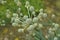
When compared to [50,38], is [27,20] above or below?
above

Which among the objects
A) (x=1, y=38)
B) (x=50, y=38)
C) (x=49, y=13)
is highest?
(x=50, y=38)

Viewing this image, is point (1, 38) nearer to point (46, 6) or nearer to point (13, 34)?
point (13, 34)

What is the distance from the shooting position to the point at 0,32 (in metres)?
2.21

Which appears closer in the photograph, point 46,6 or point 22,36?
point 22,36

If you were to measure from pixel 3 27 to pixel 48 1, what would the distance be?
0.63 m

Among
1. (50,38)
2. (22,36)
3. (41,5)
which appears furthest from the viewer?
(41,5)

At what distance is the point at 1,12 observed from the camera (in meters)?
2.16

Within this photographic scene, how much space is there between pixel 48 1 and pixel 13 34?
0.61 metres

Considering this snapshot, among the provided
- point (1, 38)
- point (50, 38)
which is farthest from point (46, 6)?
point (50, 38)

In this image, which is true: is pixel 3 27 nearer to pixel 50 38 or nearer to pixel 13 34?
pixel 13 34

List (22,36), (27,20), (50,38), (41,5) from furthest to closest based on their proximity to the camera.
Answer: (41,5)
(22,36)
(50,38)
(27,20)

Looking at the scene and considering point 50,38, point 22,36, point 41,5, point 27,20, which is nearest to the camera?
point 27,20

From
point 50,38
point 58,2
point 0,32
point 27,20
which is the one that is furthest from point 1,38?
point 27,20

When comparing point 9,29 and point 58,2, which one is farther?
point 58,2
